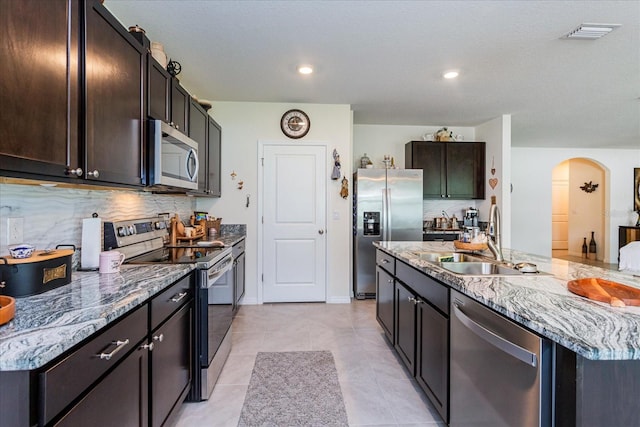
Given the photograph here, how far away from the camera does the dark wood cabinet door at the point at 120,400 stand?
94 centimetres

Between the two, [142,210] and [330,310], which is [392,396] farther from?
[142,210]

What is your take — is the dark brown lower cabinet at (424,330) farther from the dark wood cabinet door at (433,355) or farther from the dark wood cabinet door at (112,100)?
the dark wood cabinet door at (112,100)

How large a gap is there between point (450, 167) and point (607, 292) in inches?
152

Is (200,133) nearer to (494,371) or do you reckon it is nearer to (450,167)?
(494,371)

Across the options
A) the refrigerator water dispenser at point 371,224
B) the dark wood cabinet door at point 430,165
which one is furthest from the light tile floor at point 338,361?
the dark wood cabinet door at point 430,165

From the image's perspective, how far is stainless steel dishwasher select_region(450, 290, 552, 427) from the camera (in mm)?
995

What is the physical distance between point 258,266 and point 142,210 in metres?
1.69

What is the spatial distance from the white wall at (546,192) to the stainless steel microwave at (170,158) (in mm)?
6386

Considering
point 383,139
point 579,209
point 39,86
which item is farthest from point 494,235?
point 579,209

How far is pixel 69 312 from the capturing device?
1.02m

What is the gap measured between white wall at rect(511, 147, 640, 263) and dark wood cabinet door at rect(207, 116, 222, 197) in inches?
229

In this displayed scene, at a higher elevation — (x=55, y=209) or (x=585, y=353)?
(x=55, y=209)

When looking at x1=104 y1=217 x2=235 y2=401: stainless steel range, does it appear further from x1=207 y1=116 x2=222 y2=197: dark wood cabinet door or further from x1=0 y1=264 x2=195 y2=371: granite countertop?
x1=207 y1=116 x2=222 y2=197: dark wood cabinet door

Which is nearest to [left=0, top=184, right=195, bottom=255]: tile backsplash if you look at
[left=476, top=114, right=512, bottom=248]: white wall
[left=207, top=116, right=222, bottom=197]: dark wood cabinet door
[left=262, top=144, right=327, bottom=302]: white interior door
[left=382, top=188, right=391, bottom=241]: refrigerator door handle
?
[left=207, top=116, right=222, bottom=197]: dark wood cabinet door
